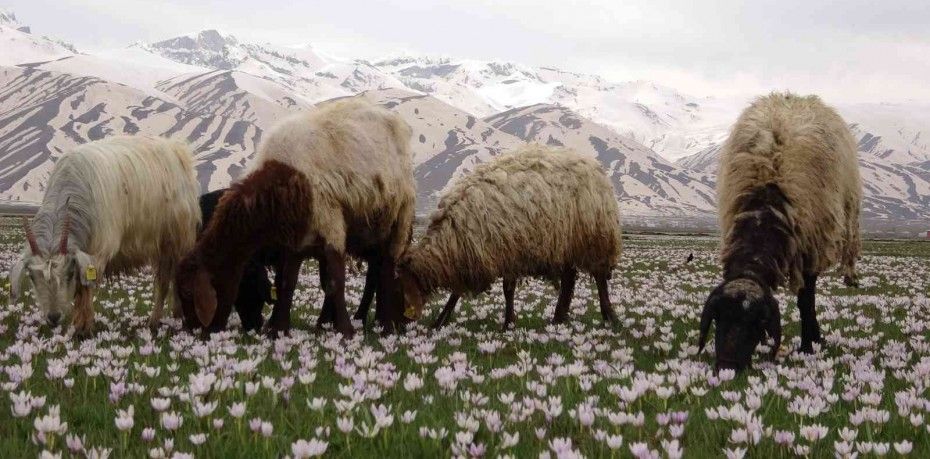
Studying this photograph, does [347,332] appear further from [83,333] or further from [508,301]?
[83,333]

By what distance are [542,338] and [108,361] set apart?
552cm

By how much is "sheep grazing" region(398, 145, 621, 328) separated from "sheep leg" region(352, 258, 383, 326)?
0.72 metres

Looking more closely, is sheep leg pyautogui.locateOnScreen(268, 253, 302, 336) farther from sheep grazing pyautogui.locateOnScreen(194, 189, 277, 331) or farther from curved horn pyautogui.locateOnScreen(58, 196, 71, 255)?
curved horn pyautogui.locateOnScreen(58, 196, 71, 255)

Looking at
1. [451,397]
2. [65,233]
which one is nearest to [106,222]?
[65,233]

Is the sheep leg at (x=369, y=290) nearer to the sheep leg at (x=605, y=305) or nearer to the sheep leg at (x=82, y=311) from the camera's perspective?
the sheep leg at (x=605, y=305)

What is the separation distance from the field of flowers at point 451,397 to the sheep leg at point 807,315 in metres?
0.23

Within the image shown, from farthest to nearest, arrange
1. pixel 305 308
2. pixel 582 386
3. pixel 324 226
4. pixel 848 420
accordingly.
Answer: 1. pixel 305 308
2. pixel 324 226
3. pixel 582 386
4. pixel 848 420

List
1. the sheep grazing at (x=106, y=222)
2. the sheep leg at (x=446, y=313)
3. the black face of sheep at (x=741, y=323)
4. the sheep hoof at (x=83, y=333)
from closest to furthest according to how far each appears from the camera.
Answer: the black face of sheep at (x=741, y=323), the sheep grazing at (x=106, y=222), the sheep hoof at (x=83, y=333), the sheep leg at (x=446, y=313)

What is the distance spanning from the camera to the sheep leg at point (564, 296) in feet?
41.8

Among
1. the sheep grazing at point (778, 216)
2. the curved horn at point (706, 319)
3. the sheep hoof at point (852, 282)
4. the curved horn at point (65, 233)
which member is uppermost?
the sheep grazing at point (778, 216)

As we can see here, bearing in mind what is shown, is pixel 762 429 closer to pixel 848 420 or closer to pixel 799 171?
pixel 848 420

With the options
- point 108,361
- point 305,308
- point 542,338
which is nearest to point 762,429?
point 542,338

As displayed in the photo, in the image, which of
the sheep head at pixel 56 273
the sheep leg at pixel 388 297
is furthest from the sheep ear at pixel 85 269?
the sheep leg at pixel 388 297

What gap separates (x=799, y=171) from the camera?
32.3 ft
